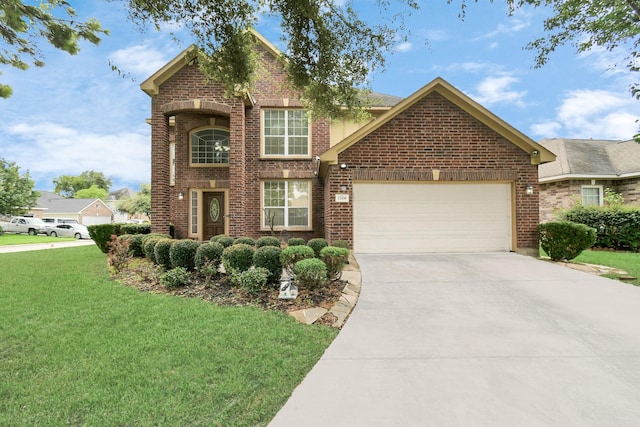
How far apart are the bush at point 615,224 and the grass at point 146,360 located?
14844 millimetres

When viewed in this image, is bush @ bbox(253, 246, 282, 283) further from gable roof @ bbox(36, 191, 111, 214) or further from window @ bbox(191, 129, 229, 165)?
gable roof @ bbox(36, 191, 111, 214)

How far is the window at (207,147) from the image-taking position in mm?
13133

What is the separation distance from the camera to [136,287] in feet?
21.2

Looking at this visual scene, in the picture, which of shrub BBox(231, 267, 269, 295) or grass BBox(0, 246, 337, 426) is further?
shrub BBox(231, 267, 269, 295)

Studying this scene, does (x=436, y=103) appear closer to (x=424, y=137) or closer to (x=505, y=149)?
(x=424, y=137)

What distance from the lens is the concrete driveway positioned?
100 inches

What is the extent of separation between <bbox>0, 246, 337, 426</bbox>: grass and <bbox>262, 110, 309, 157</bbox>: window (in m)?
8.25

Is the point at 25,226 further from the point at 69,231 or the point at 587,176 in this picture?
the point at 587,176

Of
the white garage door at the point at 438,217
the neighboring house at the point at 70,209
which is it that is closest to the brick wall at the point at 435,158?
the white garage door at the point at 438,217

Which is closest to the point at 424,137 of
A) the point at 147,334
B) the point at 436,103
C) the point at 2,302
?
the point at 436,103

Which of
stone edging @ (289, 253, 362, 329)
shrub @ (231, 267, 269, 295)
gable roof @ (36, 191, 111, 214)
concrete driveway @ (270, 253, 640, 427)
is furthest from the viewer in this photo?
gable roof @ (36, 191, 111, 214)

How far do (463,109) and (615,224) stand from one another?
30.9 ft

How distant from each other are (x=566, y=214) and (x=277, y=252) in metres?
14.7

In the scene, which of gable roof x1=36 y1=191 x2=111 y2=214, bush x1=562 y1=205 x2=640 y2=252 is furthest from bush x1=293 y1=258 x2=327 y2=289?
gable roof x1=36 y1=191 x2=111 y2=214
